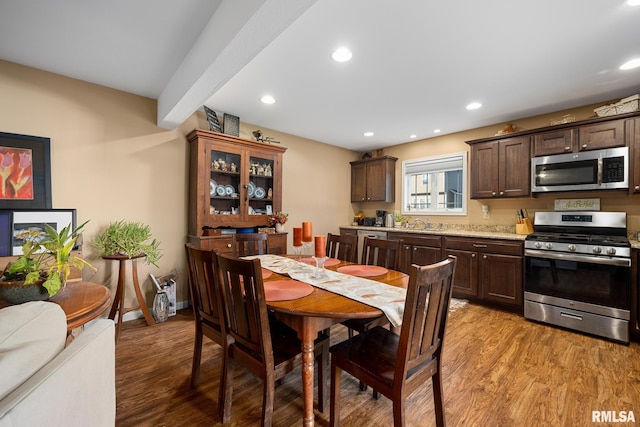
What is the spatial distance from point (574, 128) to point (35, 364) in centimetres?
451

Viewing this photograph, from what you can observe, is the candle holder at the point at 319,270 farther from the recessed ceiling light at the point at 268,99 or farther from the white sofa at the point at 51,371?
the recessed ceiling light at the point at 268,99

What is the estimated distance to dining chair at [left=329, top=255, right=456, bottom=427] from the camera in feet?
3.94

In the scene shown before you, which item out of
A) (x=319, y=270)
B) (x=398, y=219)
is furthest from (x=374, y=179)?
(x=319, y=270)

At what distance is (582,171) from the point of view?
3.06 m

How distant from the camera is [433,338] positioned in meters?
1.41

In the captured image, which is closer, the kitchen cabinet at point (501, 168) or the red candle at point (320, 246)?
the red candle at point (320, 246)

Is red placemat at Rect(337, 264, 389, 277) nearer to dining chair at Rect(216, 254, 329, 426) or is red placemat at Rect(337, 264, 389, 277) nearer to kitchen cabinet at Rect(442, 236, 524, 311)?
dining chair at Rect(216, 254, 329, 426)

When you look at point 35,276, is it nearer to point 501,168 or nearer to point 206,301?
point 206,301

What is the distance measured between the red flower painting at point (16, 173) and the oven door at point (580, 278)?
502 cm

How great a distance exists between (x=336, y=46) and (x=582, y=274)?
3.23 metres

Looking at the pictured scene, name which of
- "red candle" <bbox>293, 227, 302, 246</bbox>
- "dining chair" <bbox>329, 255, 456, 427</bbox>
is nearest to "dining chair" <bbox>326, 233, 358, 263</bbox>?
"red candle" <bbox>293, 227, 302, 246</bbox>

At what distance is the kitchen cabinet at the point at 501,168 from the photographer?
3.46m

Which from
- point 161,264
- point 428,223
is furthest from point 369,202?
point 161,264

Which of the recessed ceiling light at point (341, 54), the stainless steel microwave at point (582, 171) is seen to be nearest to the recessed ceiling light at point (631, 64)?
the stainless steel microwave at point (582, 171)
